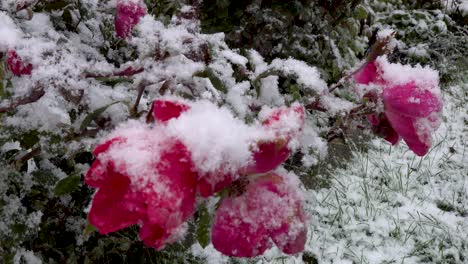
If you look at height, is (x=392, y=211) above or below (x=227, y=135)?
below

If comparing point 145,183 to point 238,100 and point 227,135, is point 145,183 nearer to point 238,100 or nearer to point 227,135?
point 227,135

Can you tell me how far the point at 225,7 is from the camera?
209 cm

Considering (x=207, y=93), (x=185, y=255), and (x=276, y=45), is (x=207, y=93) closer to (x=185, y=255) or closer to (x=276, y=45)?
(x=185, y=255)

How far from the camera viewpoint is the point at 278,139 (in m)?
0.48

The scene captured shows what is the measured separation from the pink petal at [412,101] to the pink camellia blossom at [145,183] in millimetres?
322

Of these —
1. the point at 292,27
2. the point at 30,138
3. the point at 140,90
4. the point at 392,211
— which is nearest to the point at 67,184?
the point at 30,138

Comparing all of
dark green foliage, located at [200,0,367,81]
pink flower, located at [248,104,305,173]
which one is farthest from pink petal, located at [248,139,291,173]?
dark green foliage, located at [200,0,367,81]

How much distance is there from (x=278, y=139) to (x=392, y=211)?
5.43 feet

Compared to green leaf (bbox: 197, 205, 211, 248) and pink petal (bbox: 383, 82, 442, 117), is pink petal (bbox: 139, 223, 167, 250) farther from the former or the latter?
pink petal (bbox: 383, 82, 442, 117)

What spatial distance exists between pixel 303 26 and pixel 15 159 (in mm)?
1655

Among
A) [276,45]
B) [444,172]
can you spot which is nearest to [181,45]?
[276,45]

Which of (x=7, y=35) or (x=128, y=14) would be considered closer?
(x=7, y=35)

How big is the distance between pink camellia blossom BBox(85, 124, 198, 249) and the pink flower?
0.08 m

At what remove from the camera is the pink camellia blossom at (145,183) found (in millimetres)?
407
